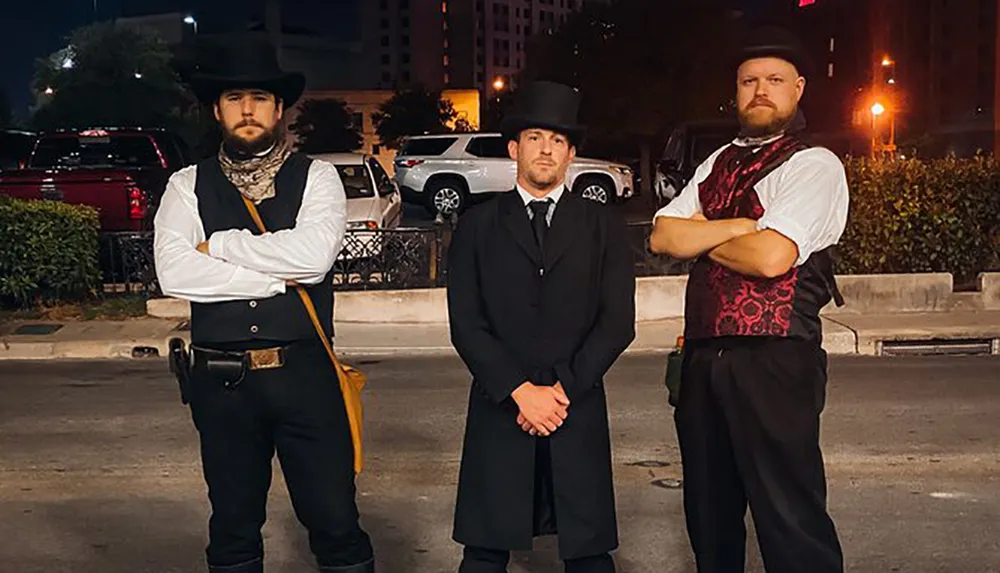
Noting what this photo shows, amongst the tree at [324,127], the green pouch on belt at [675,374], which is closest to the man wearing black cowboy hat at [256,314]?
the green pouch on belt at [675,374]

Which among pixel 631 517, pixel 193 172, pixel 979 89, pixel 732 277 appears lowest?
pixel 631 517

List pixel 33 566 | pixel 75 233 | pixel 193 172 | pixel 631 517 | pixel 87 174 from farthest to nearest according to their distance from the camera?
pixel 87 174
pixel 75 233
pixel 631 517
pixel 33 566
pixel 193 172

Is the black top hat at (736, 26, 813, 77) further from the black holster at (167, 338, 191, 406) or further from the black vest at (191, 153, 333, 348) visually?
the black holster at (167, 338, 191, 406)

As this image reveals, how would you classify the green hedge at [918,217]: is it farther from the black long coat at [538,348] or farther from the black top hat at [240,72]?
the black top hat at [240,72]

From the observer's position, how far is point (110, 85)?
184 ft

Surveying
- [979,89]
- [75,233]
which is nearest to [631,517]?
[75,233]

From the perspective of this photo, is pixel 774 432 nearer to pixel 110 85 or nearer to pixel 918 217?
pixel 918 217

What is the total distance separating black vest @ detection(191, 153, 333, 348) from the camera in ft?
12.9

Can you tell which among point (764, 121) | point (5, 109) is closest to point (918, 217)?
point (764, 121)

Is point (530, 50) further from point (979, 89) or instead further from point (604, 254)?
point (604, 254)

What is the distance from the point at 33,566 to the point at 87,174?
11101mm

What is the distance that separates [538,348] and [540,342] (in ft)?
0.07

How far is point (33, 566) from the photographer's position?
5.41 metres

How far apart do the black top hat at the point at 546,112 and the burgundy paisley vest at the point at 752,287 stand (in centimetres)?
57
